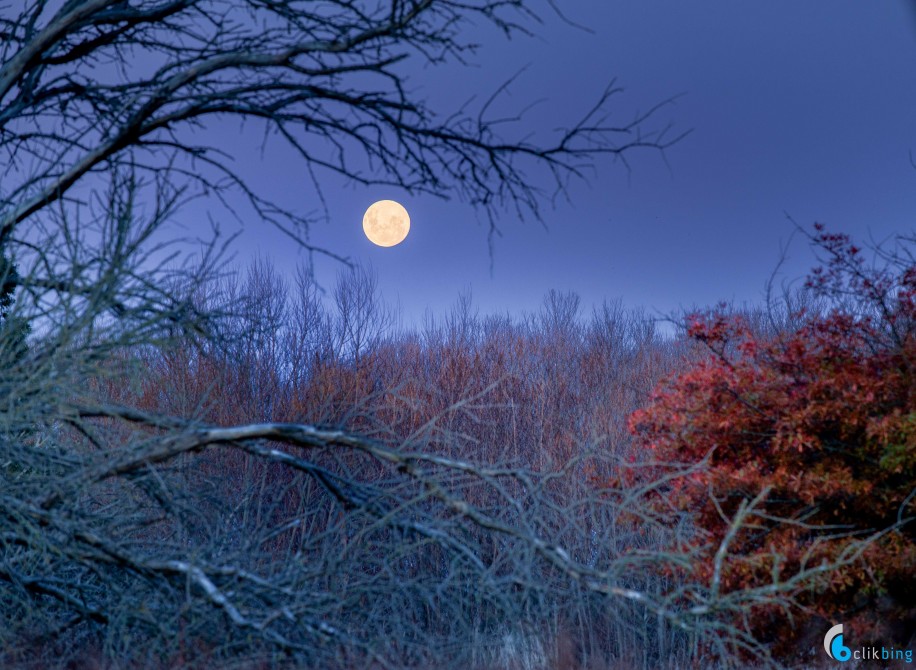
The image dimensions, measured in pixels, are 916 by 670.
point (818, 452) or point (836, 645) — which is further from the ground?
point (818, 452)

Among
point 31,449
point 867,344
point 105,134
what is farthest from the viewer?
point 867,344

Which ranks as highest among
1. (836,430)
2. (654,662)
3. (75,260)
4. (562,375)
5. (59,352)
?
(562,375)

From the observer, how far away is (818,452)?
6.16 meters

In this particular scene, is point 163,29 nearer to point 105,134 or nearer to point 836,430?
point 105,134

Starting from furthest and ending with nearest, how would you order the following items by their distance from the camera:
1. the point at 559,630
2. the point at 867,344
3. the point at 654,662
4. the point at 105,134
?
the point at 654,662
the point at 559,630
the point at 867,344
the point at 105,134

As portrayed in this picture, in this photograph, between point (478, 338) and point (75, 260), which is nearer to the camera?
point (75, 260)

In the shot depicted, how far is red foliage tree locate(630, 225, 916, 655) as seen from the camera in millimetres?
5758

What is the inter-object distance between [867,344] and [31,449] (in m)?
6.07

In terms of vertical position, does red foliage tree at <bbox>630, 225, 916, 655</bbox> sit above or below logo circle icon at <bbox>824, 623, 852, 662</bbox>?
above

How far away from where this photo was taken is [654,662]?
886cm

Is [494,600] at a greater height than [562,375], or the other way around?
[562,375]

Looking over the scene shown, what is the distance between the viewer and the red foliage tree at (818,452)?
5.76m

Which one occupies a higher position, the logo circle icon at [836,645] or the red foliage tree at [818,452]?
the red foliage tree at [818,452]

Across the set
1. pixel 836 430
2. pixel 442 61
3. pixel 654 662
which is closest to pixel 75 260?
pixel 442 61
